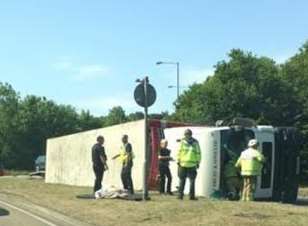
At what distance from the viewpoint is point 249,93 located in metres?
51.1

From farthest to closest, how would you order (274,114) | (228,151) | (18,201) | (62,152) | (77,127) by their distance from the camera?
(77,127)
(274,114)
(62,152)
(18,201)
(228,151)

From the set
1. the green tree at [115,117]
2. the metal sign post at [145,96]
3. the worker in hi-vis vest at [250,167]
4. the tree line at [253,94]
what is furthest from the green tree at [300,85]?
the green tree at [115,117]

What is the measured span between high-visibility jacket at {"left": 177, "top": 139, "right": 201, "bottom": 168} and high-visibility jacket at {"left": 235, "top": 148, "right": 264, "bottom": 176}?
1.21m

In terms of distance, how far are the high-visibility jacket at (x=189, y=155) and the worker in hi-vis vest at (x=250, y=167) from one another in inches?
47.1

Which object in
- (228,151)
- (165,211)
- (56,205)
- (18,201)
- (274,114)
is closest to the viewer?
(165,211)

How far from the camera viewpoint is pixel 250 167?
70.8ft

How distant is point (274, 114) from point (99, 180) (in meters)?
27.1

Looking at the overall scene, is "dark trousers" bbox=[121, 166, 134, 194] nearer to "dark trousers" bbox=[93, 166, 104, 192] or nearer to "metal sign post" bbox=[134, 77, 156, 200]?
"dark trousers" bbox=[93, 166, 104, 192]

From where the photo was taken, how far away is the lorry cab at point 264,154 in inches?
936

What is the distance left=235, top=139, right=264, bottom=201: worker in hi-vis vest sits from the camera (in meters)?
21.6

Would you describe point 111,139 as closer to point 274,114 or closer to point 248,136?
point 248,136

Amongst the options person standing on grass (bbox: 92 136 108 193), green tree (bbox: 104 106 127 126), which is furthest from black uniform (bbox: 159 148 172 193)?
green tree (bbox: 104 106 127 126)

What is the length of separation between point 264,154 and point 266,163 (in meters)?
0.28

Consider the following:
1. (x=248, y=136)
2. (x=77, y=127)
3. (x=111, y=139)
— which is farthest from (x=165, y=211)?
(x=77, y=127)
